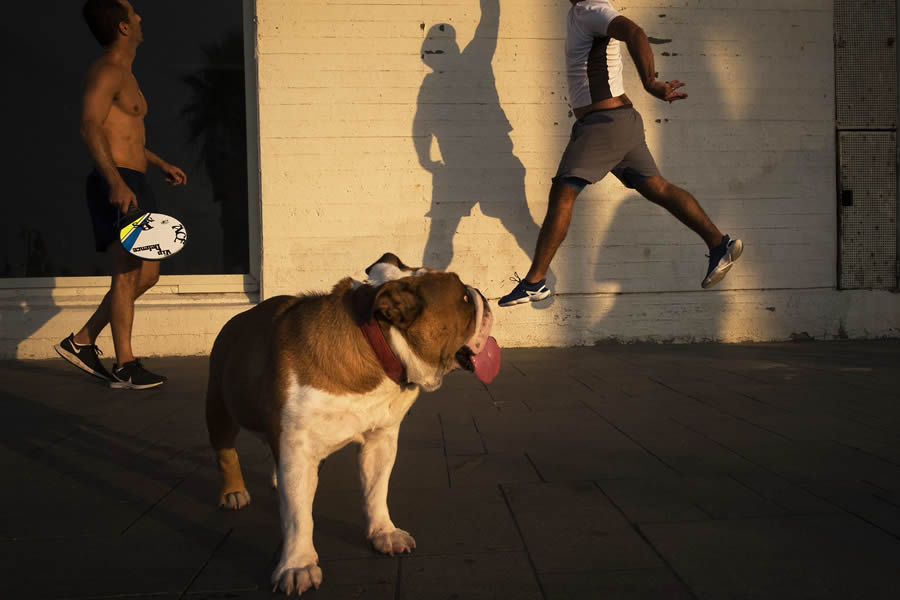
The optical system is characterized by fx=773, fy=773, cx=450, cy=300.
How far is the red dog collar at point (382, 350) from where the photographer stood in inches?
92.7

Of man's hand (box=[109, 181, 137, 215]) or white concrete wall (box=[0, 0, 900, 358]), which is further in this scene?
white concrete wall (box=[0, 0, 900, 358])

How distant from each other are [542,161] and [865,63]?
341 centimetres

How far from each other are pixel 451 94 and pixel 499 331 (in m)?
2.33

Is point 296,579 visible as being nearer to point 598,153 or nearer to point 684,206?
point 598,153

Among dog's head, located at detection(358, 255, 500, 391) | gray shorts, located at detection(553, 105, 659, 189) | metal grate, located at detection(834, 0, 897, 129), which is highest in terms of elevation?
metal grate, located at detection(834, 0, 897, 129)

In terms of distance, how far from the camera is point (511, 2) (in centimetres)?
743

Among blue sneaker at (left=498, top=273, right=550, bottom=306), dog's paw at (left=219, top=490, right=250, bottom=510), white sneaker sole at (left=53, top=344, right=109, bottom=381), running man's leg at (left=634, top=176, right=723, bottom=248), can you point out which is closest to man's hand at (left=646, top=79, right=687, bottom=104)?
running man's leg at (left=634, top=176, right=723, bottom=248)

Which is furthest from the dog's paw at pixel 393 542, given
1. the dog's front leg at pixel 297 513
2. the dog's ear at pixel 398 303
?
the dog's ear at pixel 398 303

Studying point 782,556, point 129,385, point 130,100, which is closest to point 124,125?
point 130,100

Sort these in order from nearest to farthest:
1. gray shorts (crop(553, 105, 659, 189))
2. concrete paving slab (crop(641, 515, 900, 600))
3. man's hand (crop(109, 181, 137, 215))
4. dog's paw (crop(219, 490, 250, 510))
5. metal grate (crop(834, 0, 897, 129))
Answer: concrete paving slab (crop(641, 515, 900, 600)), dog's paw (crop(219, 490, 250, 510)), man's hand (crop(109, 181, 137, 215)), gray shorts (crop(553, 105, 659, 189)), metal grate (crop(834, 0, 897, 129))

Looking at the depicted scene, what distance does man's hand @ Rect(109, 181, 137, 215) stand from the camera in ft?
17.2

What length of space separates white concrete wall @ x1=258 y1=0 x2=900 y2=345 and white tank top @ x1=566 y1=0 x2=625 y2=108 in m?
1.93

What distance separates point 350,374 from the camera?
→ 2.37 metres

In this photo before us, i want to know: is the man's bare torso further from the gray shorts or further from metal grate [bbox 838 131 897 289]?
metal grate [bbox 838 131 897 289]
